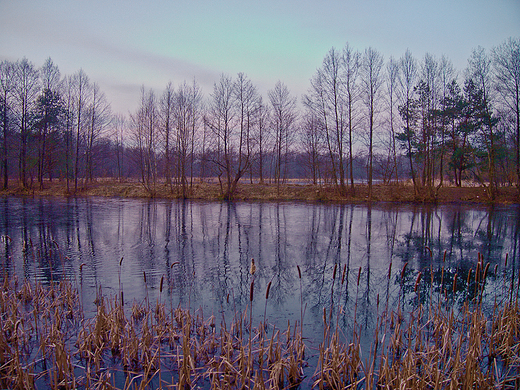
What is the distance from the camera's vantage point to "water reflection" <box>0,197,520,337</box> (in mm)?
7699

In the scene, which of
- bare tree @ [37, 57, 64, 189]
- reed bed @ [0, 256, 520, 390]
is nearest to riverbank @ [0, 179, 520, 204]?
bare tree @ [37, 57, 64, 189]

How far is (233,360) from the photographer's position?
4699mm

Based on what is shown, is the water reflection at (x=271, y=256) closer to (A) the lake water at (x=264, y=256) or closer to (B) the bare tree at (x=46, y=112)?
(A) the lake water at (x=264, y=256)

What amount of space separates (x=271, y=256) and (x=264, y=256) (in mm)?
255

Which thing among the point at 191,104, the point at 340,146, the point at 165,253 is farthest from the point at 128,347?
the point at 191,104

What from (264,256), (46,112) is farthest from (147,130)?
(264,256)

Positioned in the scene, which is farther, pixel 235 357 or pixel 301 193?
pixel 301 193

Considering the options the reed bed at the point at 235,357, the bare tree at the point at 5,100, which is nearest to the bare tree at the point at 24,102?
the bare tree at the point at 5,100

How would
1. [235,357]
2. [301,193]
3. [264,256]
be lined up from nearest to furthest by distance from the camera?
1. [235,357]
2. [264,256]
3. [301,193]

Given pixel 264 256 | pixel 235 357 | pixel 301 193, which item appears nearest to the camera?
pixel 235 357

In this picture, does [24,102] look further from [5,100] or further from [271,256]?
[271,256]

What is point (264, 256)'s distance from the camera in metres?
12.2

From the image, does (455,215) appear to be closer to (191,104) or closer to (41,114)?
(191,104)

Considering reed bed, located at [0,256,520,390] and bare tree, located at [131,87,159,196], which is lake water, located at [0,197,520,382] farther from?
bare tree, located at [131,87,159,196]
